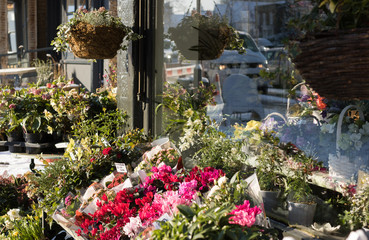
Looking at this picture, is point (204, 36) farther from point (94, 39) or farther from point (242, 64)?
point (94, 39)

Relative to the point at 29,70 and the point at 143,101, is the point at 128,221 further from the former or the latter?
the point at 29,70

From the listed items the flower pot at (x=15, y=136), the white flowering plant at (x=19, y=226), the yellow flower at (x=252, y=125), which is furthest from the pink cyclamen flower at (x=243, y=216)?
the flower pot at (x=15, y=136)

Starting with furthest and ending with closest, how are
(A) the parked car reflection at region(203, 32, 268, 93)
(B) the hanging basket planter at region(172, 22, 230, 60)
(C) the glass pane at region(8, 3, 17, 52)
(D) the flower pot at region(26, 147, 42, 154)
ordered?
(C) the glass pane at region(8, 3, 17, 52), (D) the flower pot at region(26, 147, 42, 154), (B) the hanging basket planter at region(172, 22, 230, 60), (A) the parked car reflection at region(203, 32, 268, 93)

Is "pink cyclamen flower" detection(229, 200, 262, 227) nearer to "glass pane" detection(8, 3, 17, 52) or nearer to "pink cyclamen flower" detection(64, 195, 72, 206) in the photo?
"pink cyclamen flower" detection(64, 195, 72, 206)

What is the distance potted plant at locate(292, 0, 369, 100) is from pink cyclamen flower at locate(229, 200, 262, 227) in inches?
23.3

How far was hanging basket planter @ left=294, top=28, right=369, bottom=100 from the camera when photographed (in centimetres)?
158

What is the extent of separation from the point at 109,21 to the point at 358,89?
280 centimetres

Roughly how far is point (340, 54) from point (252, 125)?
156 centimetres

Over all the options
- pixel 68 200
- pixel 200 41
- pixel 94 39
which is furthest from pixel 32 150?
pixel 200 41

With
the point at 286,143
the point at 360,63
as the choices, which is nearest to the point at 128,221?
the point at 286,143

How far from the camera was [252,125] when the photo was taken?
3133mm

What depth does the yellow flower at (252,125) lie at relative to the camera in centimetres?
308

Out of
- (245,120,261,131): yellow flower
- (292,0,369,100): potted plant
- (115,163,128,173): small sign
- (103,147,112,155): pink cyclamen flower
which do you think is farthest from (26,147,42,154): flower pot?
(292,0,369,100): potted plant

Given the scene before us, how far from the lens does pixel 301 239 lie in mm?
2404
